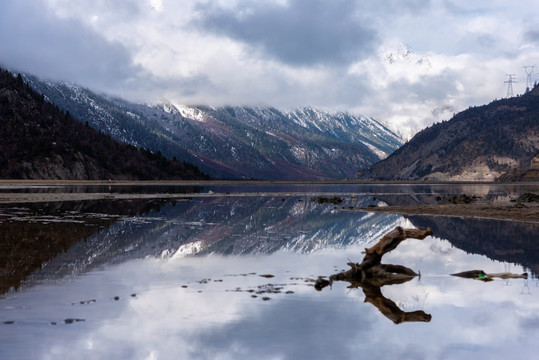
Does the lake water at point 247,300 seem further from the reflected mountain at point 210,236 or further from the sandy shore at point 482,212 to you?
the sandy shore at point 482,212

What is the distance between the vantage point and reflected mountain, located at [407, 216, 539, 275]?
3675cm

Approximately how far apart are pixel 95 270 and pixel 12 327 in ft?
36.3

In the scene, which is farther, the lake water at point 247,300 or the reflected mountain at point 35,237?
the reflected mountain at point 35,237

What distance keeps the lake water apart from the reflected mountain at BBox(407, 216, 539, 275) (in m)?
0.22

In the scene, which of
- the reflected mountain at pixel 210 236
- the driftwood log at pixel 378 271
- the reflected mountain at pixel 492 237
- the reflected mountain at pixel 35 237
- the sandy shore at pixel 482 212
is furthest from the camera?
the sandy shore at pixel 482 212

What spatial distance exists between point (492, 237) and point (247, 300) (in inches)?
1177

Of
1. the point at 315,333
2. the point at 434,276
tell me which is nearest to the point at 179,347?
the point at 315,333

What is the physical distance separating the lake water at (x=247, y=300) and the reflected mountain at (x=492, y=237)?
0.22 meters

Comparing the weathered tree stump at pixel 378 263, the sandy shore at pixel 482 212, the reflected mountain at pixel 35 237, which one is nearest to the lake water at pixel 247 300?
the reflected mountain at pixel 35 237

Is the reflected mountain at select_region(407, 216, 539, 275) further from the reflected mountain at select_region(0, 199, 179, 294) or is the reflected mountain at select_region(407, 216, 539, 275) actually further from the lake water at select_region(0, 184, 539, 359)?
the reflected mountain at select_region(0, 199, 179, 294)

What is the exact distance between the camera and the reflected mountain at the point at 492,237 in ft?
121

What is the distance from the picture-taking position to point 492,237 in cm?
4750

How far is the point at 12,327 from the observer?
18.2m

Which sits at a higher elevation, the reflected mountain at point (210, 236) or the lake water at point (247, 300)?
the reflected mountain at point (210, 236)
